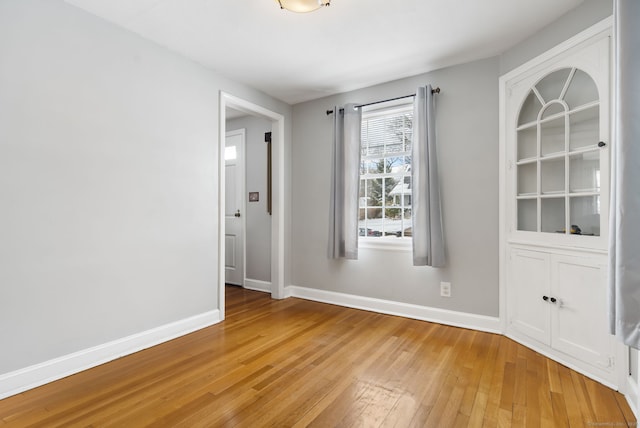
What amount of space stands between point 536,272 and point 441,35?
6.95 ft

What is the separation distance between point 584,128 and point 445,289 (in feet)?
5.91

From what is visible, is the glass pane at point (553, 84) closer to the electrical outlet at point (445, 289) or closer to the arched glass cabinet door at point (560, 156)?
the arched glass cabinet door at point (560, 156)

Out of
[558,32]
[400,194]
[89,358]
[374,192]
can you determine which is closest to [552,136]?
[558,32]

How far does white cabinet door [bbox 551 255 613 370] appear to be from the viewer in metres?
2.17

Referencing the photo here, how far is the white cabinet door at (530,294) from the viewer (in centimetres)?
258

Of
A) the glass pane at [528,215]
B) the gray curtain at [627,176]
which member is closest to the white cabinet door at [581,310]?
the glass pane at [528,215]

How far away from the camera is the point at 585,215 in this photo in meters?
2.32

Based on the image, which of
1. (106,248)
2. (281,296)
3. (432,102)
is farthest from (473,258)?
(106,248)

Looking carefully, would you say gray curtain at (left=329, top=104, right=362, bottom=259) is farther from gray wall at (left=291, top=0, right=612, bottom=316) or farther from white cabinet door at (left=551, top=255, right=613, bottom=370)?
white cabinet door at (left=551, top=255, right=613, bottom=370)

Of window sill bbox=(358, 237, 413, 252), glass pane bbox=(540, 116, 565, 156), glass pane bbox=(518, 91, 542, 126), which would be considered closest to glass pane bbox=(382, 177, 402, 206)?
window sill bbox=(358, 237, 413, 252)

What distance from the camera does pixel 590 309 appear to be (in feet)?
7.40

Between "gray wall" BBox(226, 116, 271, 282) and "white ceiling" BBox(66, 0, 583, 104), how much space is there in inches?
53.5

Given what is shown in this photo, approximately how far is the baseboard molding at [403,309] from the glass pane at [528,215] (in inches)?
36.1

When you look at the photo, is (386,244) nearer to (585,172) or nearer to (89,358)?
(585,172)
